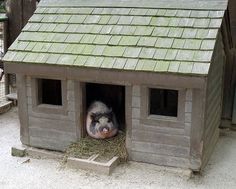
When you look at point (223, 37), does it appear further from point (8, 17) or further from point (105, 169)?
point (8, 17)

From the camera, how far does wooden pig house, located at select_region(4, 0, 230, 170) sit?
229 inches

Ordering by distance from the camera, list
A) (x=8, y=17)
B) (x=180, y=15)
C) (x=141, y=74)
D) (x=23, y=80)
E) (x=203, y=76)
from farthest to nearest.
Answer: (x=8, y=17)
(x=23, y=80)
(x=180, y=15)
(x=141, y=74)
(x=203, y=76)

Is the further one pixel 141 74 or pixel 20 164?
pixel 20 164

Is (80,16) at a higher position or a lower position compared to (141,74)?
higher

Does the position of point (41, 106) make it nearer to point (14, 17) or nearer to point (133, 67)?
point (133, 67)

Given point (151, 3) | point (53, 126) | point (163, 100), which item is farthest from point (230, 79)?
point (53, 126)

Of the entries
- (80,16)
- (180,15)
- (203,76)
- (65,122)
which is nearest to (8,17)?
(80,16)

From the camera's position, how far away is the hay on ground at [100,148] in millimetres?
6496

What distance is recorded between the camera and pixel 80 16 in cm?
686

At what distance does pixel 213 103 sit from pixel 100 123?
6.22ft

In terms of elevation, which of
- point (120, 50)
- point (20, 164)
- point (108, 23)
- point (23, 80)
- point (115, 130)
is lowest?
point (20, 164)

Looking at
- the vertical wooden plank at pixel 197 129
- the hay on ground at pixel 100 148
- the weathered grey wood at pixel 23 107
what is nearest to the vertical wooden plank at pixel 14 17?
the weathered grey wood at pixel 23 107

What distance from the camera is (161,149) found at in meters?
6.22

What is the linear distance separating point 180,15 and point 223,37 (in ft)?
3.85
